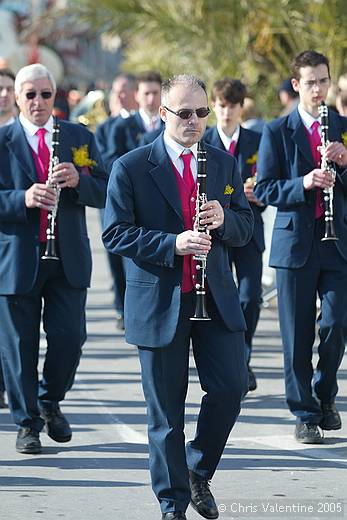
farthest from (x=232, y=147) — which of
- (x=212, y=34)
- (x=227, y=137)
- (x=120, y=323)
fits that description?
(x=212, y=34)

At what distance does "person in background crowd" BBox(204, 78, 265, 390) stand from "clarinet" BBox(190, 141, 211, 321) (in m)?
3.85

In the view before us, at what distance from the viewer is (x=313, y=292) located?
841 cm

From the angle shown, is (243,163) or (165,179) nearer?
(165,179)

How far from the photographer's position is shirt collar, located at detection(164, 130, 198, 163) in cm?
657

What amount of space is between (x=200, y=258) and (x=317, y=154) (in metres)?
2.32

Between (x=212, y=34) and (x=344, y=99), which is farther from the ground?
(x=212, y=34)

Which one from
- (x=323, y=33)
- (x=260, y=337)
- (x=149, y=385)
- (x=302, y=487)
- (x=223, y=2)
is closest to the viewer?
(x=149, y=385)

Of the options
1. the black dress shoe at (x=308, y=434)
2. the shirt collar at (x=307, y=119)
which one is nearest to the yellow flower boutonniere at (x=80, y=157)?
the shirt collar at (x=307, y=119)

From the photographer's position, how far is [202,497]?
6.59 m

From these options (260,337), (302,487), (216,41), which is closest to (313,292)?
(302,487)

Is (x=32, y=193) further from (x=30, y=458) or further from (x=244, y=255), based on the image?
(x=244, y=255)

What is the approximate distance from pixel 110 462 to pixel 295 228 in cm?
177

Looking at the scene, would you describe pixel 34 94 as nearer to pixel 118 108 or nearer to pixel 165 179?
Result: pixel 165 179

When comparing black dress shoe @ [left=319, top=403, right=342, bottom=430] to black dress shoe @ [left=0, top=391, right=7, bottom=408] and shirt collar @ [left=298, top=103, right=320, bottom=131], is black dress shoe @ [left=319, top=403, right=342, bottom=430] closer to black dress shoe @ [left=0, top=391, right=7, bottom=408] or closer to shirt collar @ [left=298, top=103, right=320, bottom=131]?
shirt collar @ [left=298, top=103, right=320, bottom=131]
